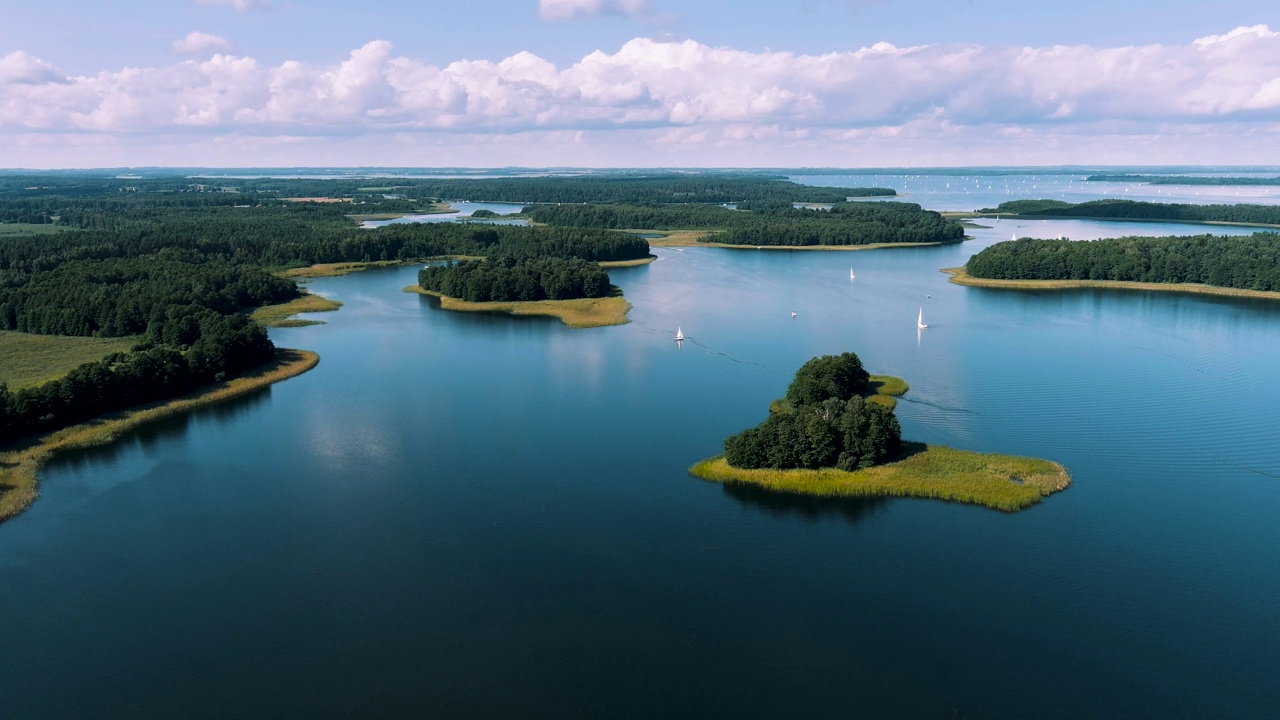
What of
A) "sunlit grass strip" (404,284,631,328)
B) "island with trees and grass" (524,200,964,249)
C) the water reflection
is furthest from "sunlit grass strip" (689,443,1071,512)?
"island with trees and grass" (524,200,964,249)

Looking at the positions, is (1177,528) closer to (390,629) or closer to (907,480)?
(907,480)

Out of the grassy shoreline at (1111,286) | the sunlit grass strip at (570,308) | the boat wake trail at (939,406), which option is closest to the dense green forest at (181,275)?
the sunlit grass strip at (570,308)

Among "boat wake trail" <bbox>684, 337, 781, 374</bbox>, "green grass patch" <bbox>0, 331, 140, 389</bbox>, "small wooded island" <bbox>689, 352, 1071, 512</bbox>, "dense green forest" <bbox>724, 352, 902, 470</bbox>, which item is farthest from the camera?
"boat wake trail" <bbox>684, 337, 781, 374</bbox>

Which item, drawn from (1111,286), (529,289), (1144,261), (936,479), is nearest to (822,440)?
(936,479)

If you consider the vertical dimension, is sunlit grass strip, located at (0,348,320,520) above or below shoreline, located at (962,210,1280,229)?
below

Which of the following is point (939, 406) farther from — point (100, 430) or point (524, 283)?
point (524, 283)

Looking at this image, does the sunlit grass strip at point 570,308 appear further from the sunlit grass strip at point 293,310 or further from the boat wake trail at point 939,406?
the boat wake trail at point 939,406

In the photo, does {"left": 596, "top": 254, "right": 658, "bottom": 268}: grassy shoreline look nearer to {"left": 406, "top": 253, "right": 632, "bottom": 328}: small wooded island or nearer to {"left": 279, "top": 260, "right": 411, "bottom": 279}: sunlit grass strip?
{"left": 406, "top": 253, "right": 632, "bottom": 328}: small wooded island
